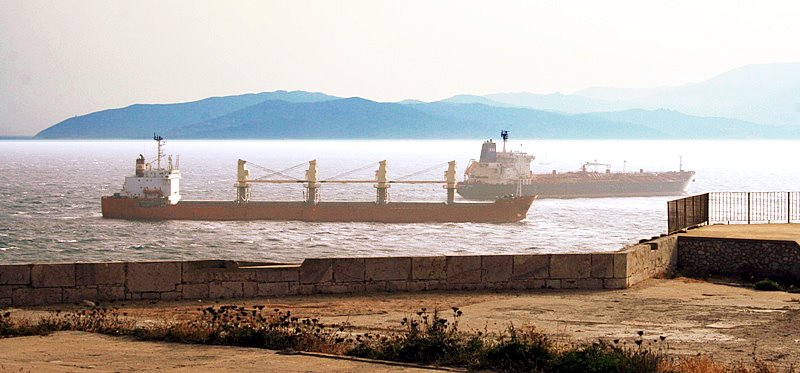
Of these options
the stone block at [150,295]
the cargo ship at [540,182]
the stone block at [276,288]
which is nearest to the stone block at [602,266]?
the stone block at [276,288]

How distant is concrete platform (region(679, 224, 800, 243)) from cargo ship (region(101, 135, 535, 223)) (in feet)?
138

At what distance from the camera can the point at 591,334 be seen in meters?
10.3

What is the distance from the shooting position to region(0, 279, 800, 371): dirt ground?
28.5ft

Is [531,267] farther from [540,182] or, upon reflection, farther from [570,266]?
[540,182]

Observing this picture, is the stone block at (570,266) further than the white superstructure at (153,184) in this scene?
No

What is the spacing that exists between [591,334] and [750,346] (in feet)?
4.71

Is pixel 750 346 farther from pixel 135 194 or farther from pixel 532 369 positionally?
pixel 135 194

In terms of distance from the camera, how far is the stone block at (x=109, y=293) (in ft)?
39.8

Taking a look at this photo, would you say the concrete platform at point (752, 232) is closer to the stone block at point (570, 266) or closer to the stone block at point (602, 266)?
the stone block at point (602, 266)

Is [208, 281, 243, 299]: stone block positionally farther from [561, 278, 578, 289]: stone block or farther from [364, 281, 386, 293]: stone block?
[561, 278, 578, 289]: stone block

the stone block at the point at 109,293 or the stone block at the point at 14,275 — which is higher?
the stone block at the point at 14,275

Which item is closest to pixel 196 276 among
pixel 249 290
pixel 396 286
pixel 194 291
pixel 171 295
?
pixel 194 291

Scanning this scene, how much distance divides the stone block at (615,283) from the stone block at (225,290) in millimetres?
4508

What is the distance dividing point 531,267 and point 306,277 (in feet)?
9.12
